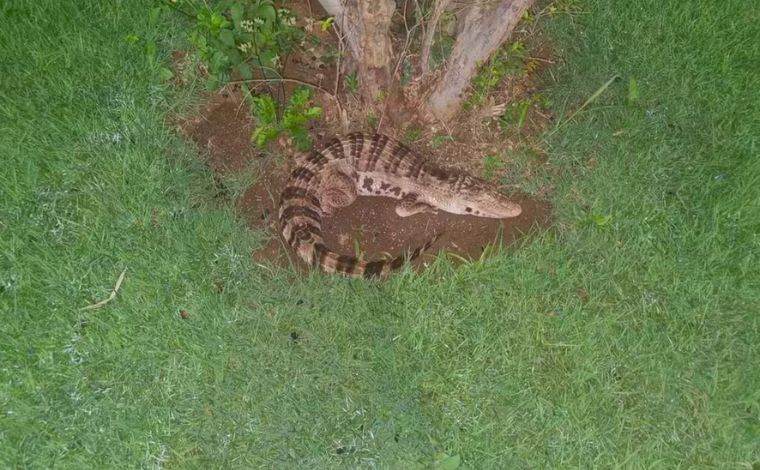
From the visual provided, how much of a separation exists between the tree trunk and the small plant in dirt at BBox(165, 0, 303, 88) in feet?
1.14

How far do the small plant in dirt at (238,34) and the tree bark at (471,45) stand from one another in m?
1.00

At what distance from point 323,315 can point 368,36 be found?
158cm

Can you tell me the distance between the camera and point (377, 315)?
3238mm

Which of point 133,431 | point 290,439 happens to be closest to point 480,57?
point 290,439

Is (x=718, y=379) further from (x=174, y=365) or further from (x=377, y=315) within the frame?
(x=174, y=365)

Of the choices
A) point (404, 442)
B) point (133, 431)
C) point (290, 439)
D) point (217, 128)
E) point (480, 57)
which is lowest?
point (133, 431)

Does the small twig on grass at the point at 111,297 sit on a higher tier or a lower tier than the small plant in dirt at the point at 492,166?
lower

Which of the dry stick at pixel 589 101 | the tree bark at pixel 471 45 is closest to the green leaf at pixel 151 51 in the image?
the tree bark at pixel 471 45

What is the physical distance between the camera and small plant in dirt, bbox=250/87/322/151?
10.2 ft

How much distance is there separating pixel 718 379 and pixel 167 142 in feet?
11.6

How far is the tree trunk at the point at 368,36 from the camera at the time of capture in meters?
2.90

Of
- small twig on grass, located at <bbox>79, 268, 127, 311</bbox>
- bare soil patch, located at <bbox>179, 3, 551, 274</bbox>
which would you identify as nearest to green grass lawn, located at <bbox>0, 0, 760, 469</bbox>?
small twig on grass, located at <bbox>79, 268, 127, 311</bbox>

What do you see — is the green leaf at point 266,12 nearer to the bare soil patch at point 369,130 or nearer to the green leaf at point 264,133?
the bare soil patch at point 369,130

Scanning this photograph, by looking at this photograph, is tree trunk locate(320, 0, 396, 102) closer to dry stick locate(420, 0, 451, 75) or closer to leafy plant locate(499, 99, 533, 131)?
dry stick locate(420, 0, 451, 75)
